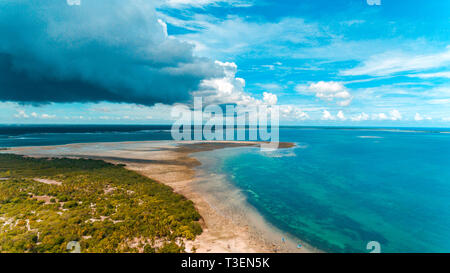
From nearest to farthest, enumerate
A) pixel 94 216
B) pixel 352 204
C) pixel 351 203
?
pixel 94 216 → pixel 352 204 → pixel 351 203

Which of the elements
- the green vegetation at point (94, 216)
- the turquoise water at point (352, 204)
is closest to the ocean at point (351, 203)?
the turquoise water at point (352, 204)

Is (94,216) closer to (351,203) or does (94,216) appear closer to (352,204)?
(352,204)

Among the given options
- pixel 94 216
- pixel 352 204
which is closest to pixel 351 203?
pixel 352 204

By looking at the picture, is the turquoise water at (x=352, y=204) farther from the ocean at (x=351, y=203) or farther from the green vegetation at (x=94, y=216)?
the green vegetation at (x=94, y=216)

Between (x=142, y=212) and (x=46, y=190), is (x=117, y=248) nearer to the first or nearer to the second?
(x=142, y=212)

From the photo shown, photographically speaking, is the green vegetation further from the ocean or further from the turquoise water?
the turquoise water

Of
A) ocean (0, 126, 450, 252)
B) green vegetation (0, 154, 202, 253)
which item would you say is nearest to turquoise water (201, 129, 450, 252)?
ocean (0, 126, 450, 252)

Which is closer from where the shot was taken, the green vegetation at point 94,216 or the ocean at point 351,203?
the green vegetation at point 94,216

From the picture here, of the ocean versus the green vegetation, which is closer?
the green vegetation
